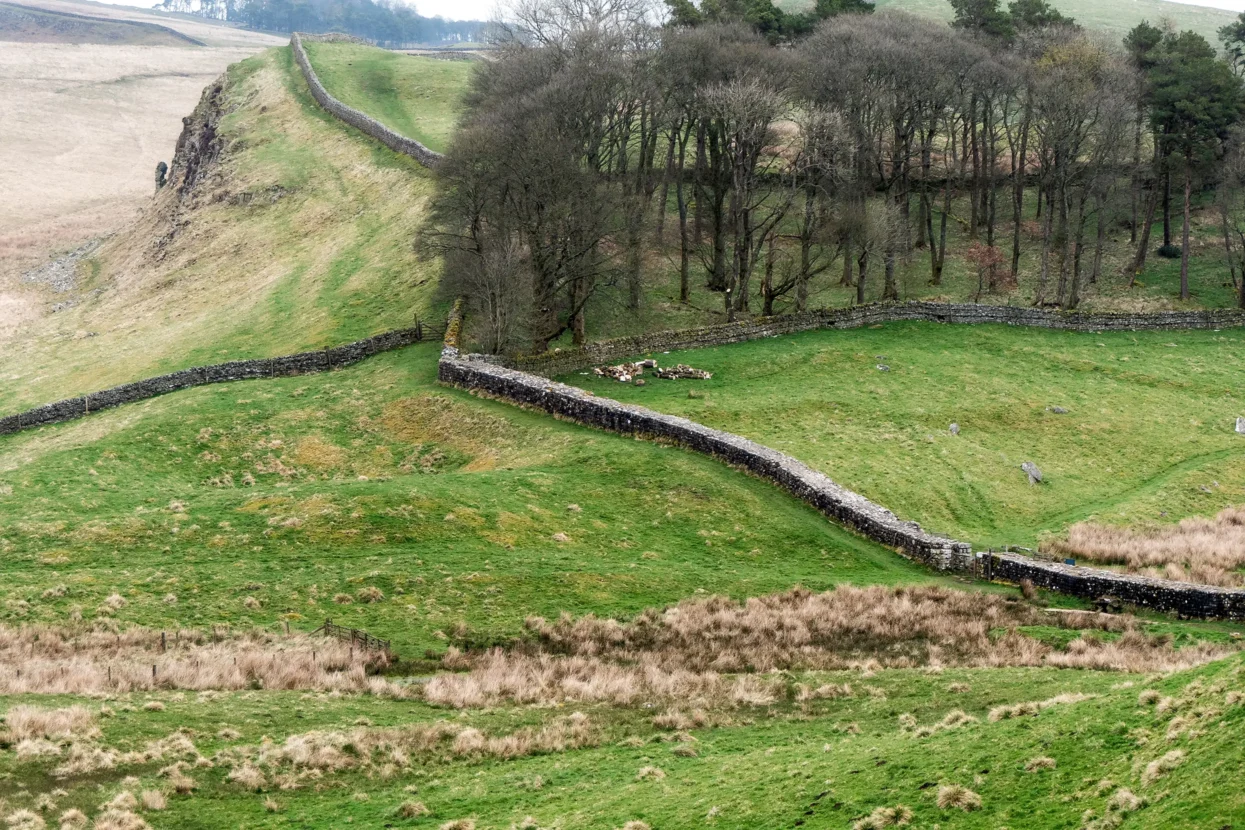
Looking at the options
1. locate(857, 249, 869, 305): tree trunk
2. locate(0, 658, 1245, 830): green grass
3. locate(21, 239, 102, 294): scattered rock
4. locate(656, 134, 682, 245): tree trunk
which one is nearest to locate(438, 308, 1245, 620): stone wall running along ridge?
locate(0, 658, 1245, 830): green grass

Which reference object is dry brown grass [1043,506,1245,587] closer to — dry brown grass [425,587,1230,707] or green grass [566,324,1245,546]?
green grass [566,324,1245,546]

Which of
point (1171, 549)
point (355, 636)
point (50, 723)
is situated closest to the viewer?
point (50, 723)

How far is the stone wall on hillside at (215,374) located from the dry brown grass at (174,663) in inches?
1082

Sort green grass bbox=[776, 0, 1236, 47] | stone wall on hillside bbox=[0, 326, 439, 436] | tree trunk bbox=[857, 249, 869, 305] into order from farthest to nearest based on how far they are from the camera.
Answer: green grass bbox=[776, 0, 1236, 47] → tree trunk bbox=[857, 249, 869, 305] → stone wall on hillside bbox=[0, 326, 439, 436]

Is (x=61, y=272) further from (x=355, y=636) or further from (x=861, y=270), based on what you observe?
(x=355, y=636)

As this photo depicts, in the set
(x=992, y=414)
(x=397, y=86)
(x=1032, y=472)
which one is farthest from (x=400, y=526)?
(x=397, y=86)

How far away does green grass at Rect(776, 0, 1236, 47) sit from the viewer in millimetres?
132875

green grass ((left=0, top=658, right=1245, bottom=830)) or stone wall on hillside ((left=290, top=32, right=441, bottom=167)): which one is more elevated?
stone wall on hillside ((left=290, top=32, right=441, bottom=167))

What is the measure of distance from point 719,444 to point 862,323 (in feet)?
67.1

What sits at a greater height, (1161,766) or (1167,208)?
(1167,208)

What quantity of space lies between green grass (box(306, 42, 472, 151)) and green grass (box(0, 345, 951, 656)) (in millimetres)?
51959

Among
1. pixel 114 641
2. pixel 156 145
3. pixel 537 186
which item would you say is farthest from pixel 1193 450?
pixel 156 145

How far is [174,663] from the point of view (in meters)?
26.3

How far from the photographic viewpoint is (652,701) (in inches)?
1006
